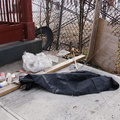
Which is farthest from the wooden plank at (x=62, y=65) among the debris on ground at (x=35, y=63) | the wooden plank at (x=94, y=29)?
the wooden plank at (x=94, y=29)

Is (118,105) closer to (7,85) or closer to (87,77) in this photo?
(87,77)

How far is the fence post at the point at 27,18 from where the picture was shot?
401 cm

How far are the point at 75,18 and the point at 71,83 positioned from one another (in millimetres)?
2843

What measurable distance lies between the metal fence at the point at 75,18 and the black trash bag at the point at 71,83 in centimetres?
123

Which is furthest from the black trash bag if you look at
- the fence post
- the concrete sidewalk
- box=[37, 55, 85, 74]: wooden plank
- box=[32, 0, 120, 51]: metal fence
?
the fence post

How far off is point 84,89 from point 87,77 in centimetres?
37

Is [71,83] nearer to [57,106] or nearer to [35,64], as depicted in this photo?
[57,106]

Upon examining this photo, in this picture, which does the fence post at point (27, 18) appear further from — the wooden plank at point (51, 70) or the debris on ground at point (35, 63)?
the wooden plank at point (51, 70)

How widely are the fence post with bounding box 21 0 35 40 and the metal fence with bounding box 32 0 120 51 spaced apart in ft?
3.00

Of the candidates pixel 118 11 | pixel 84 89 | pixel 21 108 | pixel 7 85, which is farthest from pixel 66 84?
pixel 118 11

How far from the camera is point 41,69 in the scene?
3.48m

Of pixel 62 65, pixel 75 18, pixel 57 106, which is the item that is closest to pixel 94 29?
pixel 62 65

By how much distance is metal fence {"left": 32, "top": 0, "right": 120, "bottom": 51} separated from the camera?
14.4ft

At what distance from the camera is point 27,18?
163 inches
